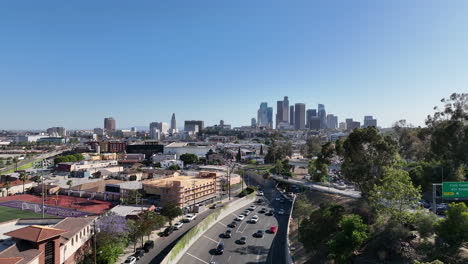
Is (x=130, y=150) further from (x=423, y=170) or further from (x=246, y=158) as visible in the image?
(x=423, y=170)

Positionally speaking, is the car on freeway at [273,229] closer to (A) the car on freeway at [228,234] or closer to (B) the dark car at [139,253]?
(A) the car on freeway at [228,234]

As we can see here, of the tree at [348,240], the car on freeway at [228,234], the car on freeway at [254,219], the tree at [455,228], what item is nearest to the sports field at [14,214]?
the car on freeway at [228,234]

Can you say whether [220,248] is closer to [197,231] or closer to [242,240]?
[242,240]

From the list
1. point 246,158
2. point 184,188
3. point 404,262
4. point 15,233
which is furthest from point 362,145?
point 246,158

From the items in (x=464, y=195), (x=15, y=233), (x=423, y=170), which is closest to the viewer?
(x=15, y=233)

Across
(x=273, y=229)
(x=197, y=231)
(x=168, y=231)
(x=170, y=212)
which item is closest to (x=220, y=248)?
(x=197, y=231)

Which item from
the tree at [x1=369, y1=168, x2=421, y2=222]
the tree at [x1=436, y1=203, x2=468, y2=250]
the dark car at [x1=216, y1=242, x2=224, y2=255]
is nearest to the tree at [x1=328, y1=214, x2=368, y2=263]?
the tree at [x1=369, y1=168, x2=421, y2=222]
